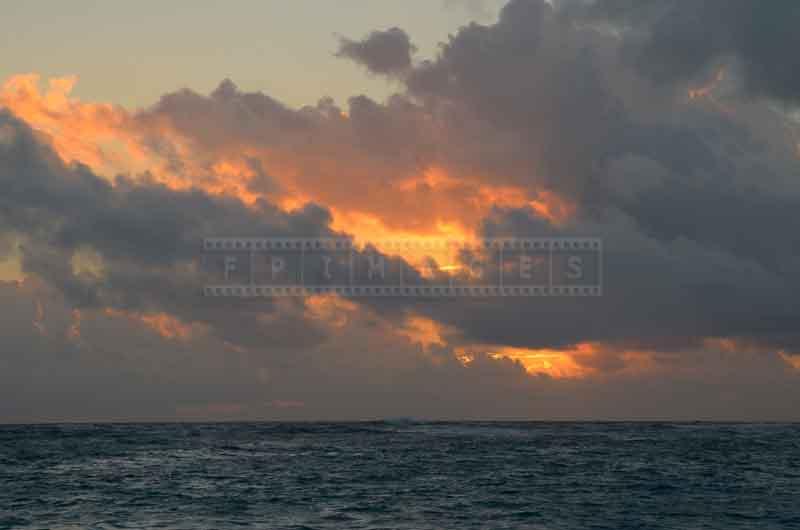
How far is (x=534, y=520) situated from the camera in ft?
200

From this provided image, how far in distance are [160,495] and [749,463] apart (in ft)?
258

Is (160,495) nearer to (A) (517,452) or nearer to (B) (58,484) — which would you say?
(B) (58,484)

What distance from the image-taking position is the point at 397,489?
79000 mm

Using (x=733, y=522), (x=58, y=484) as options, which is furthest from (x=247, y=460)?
(x=733, y=522)

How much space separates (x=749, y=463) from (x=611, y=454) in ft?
72.4

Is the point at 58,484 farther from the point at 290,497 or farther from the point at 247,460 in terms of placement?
the point at 247,460

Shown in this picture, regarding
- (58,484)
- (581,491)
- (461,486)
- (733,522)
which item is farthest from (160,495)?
(733,522)

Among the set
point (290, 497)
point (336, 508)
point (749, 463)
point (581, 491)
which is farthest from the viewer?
point (749, 463)

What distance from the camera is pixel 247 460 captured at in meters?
119

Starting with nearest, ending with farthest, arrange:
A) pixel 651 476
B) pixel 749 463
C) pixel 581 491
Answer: pixel 581 491, pixel 651 476, pixel 749 463

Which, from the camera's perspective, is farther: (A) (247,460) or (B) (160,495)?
(A) (247,460)

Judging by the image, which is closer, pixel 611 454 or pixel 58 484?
pixel 58 484

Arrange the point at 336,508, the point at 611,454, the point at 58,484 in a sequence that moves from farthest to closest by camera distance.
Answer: the point at 611,454 → the point at 58,484 → the point at 336,508

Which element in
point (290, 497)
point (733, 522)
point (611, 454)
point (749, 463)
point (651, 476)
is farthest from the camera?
point (611, 454)
